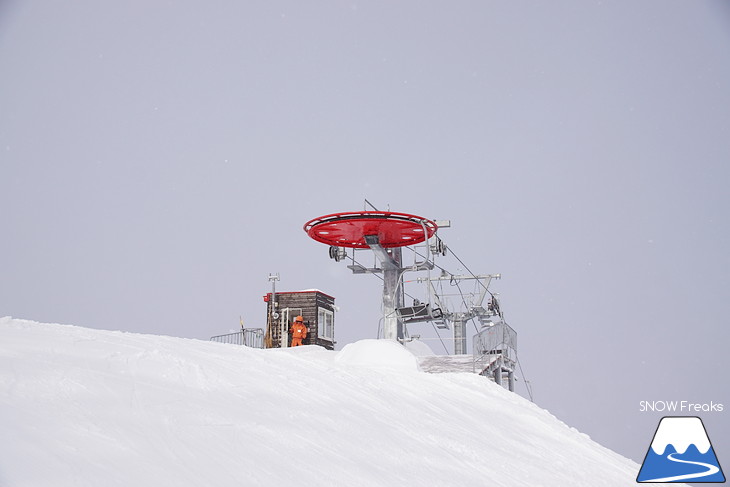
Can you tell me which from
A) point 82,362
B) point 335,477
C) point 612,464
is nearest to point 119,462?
point 335,477

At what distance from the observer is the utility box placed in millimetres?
31984

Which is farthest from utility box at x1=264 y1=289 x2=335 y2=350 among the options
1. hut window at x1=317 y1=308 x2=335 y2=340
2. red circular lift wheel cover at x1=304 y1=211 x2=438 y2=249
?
red circular lift wheel cover at x1=304 y1=211 x2=438 y2=249

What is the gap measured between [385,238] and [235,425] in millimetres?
19831

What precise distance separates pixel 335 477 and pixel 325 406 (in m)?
2.54

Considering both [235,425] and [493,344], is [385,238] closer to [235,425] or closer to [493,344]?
[493,344]

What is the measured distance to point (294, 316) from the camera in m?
32.3

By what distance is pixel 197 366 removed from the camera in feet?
28.8

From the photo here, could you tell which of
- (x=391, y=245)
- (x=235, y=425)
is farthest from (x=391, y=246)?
(x=235, y=425)

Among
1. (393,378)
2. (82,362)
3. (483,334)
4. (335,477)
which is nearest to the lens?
(335,477)

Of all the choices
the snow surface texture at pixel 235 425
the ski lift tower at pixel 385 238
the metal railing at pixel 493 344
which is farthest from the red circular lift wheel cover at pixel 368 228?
the snow surface texture at pixel 235 425

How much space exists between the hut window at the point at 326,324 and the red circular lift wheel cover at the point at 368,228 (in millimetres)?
6141

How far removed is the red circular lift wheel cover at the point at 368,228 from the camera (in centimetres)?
2422

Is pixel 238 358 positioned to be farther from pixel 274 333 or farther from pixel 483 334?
pixel 274 333

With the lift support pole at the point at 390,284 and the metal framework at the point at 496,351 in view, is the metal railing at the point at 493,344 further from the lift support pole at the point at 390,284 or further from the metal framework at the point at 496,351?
the lift support pole at the point at 390,284
